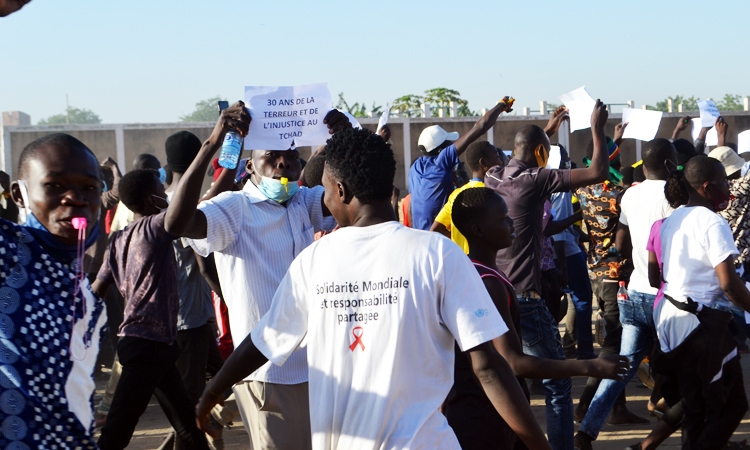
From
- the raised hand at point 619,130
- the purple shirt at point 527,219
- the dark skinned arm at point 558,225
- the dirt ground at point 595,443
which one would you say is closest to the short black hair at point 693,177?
the purple shirt at point 527,219

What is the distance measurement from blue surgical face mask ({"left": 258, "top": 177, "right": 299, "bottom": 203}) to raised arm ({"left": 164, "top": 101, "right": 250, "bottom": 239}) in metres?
0.35

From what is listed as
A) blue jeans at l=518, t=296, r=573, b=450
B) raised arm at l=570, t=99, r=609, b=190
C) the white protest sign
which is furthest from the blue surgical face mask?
raised arm at l=570, t=99, r=609, b=190

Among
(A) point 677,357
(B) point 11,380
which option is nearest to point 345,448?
(B) point 11,380

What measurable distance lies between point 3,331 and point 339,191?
119 centimetres

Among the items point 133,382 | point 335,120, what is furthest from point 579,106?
point 133,382

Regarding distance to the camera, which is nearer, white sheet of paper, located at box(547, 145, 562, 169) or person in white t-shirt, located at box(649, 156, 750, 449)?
person in white t-shirt, located at box(649, 156, 750, 449)

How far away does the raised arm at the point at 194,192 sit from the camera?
3506 millimetres

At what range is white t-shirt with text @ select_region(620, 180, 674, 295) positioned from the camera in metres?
5.99

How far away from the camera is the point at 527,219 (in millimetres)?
5582

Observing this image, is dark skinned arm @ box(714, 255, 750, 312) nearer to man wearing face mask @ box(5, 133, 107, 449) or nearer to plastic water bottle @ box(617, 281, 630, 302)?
plastic water bottle @ box(617, 281, 630, 302)

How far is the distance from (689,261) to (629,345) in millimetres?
1223

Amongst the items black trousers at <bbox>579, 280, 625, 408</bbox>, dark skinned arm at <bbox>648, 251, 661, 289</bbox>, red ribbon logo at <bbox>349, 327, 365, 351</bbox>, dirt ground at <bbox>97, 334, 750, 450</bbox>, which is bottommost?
dirt ground at <bbox>97, 334, 750, 450</bbox>

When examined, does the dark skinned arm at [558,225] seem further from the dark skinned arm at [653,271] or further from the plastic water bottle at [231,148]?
the plastic water bottle at [231,148]

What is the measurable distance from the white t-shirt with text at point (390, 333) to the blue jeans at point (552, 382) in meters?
2.42
